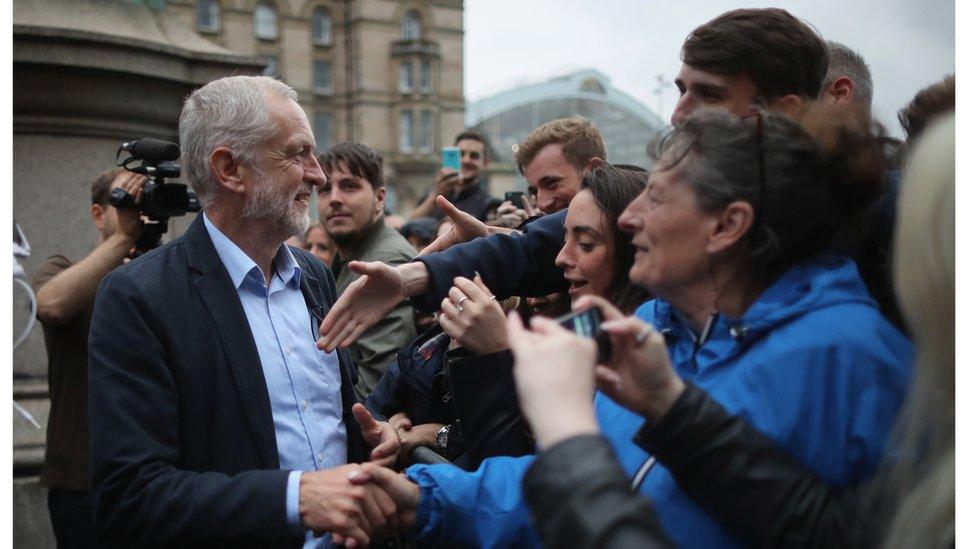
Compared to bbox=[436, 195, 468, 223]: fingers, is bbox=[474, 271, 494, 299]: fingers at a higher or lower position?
lower

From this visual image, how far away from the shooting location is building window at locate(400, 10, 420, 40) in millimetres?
51750

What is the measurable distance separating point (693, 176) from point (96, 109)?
4.50m

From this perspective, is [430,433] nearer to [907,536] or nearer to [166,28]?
[907,536]

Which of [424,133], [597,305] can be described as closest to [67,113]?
[597,305]

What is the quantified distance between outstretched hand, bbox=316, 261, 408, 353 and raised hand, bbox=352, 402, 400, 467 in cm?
28

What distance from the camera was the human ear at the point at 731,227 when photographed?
6.36 ft

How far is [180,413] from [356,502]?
557mm

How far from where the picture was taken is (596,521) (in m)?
1.50

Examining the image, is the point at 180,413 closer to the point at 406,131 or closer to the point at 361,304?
the point at 361,304

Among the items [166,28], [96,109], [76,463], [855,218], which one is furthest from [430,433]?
[166,28]

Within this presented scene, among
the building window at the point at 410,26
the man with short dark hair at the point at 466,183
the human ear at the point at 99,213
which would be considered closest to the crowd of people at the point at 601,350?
the human ear at the point at 99,213

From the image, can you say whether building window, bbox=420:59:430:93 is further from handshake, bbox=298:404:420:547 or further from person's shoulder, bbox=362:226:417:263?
handshake, bbox=298:404:420:547

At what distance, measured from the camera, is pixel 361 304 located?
2752 mm

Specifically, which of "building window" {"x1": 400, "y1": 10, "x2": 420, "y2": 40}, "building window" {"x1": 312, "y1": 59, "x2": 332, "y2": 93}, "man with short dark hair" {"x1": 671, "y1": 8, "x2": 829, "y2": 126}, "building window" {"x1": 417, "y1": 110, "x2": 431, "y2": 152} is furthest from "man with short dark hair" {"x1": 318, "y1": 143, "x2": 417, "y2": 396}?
"building window" {"x1": 400, "y1": 10, "x2": 420, "y2": 40}
